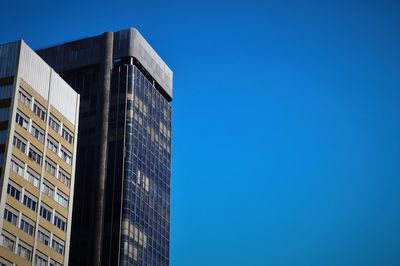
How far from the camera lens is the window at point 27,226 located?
100625 millimetres

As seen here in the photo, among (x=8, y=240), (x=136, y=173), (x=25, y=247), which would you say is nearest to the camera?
(x=8, y=240)

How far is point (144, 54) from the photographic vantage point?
162m

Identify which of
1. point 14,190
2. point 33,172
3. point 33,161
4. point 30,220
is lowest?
point 30,220

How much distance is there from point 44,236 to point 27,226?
4558 millimetres

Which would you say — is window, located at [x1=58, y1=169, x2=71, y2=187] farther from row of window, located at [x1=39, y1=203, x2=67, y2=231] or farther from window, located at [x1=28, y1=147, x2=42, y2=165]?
window, located at [x1=28, y1=147, x2=42, y2=165]

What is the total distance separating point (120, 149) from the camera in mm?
147000

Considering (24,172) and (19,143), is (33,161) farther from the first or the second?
(19,143)

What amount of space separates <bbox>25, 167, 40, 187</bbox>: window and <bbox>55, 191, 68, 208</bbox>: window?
5854mm

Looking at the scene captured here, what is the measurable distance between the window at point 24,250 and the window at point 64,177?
1416 centimetres

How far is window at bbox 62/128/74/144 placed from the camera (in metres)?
116

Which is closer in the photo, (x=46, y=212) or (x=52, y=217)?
(x=46, y=212)

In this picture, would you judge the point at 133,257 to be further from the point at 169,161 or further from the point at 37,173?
the point at 37,173

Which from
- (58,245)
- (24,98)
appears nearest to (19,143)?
(24,98)

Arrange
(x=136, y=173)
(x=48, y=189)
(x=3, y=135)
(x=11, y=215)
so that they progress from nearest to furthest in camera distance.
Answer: (x=11, y=215)
(x=3, y=135)
(x=48, y=189)
(x=136, y=173)
